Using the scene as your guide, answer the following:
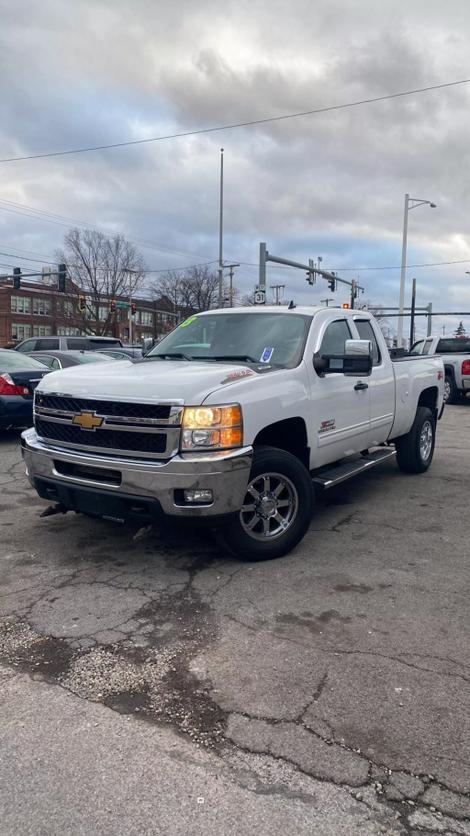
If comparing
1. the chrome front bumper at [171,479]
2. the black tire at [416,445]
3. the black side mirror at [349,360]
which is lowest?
the black tire at [416,445]

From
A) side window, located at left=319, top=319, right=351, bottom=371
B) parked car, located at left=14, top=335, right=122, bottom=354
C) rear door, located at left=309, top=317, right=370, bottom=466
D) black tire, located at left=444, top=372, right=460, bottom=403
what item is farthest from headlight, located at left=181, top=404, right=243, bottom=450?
parked car, located at left=14, top=335, right=122, bottom=354

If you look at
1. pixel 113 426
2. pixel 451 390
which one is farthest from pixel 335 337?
pixel 451 390

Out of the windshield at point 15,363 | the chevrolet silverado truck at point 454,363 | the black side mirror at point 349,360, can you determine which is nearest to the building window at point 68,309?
the chevrolet silverado truck at point 454,363

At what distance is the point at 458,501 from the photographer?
6414 mm

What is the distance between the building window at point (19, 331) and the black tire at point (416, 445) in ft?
253

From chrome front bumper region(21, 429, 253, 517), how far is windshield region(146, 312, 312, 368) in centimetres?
121

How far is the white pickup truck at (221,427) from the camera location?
3963mm

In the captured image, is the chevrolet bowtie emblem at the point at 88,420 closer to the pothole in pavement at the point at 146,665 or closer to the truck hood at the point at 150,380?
the truck hood at the point at 150,380

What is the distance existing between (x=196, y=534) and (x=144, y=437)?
1348 millimetres

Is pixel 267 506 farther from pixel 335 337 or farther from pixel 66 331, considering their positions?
pixel 66 331

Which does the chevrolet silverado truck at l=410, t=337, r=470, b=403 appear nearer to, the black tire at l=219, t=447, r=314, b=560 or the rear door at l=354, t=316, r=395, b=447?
the rear door at l=354, t=316, r=395, b=447

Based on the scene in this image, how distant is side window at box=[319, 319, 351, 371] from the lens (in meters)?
5.53

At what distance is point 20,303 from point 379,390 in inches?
3138

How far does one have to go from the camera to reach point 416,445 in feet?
24.7
